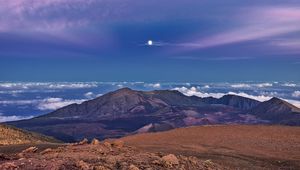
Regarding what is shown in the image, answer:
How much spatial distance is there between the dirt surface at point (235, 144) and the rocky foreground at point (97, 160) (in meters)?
4.23

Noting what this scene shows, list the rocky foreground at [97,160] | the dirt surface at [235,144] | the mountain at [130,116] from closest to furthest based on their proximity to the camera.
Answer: the rocky foreground at [97,160] < the dirt surface at [235,144] < the mountain at [130,116]

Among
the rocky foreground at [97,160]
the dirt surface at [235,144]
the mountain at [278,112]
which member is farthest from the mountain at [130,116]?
the rocky foreground at [97,160]

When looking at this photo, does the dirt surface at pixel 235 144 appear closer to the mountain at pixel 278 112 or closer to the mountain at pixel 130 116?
the mountain at pixel 130 116

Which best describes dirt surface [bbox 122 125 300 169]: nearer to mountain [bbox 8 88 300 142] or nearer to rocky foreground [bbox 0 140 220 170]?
rocky foreground [bbox 0 140 220 170]

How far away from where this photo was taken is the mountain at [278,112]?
145212mm

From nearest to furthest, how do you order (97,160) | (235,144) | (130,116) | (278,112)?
1. (97,160)
2. (235,144)
3. (278,112)
4. (130,116)

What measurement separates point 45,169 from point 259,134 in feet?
81.6

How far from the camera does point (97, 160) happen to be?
16.0 metres

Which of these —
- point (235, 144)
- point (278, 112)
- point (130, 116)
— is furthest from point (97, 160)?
point (130, 116)

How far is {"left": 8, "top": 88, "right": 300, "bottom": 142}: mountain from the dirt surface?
3709 inches

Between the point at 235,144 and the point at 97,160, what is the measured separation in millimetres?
17277

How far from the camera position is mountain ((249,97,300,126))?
145 metres

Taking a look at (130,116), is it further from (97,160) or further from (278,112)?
(97,160)

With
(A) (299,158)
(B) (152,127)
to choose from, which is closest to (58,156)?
(A) (299,158)
